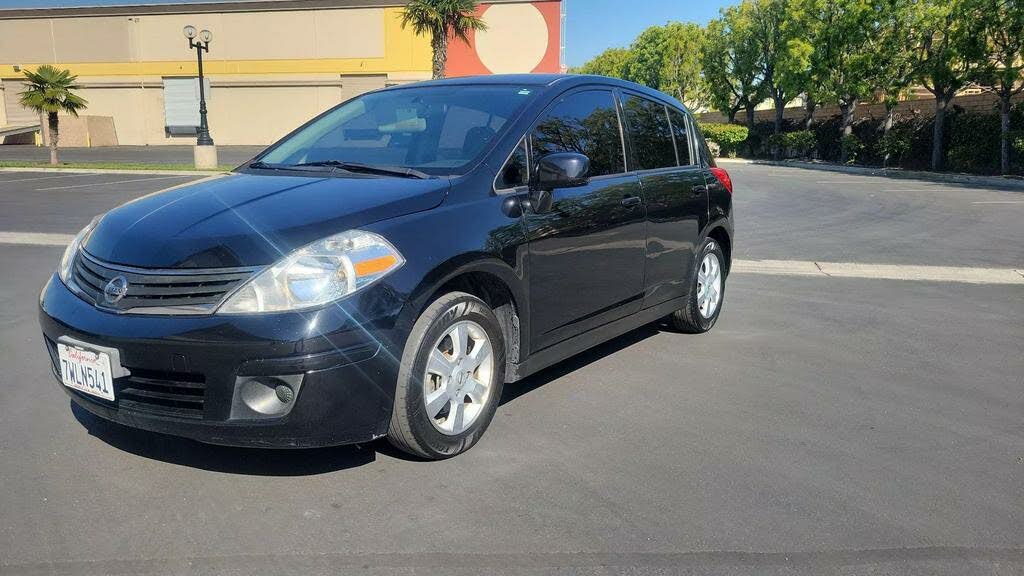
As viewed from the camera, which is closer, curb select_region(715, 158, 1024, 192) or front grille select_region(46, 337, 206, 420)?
front grille select_region(46, 337, 206, 420)

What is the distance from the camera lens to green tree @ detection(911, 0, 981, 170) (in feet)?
85.3

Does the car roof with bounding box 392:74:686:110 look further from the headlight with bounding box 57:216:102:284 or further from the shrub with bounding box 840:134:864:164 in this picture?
the shrub with bounding box 840:134:864:164

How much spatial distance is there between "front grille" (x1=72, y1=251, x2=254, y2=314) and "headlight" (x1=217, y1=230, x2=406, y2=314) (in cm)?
6

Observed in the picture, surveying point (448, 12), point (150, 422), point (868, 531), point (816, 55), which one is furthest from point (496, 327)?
point (816, 55)

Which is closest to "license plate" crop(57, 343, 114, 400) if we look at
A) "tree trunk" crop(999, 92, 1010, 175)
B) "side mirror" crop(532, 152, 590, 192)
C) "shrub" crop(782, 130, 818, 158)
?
"side mirror" crop(532, 152, 590, 192)

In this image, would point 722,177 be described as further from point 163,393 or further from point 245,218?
point 163,393

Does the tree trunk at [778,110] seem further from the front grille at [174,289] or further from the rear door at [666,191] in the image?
the front grille at [174,289]

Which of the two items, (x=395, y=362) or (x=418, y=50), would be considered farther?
(x=418, y=50)

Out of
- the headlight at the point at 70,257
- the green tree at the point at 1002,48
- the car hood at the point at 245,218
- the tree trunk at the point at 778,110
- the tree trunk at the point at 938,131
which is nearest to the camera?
the car hood at the point at 245,218

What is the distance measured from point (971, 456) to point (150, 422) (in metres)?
3.57

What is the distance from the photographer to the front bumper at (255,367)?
295 centimetres

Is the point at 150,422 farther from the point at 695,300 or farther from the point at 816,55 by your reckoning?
the point at 816,55

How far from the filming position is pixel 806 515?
3.12 m

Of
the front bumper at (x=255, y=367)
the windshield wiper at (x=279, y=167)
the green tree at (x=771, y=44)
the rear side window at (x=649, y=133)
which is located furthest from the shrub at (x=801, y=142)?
the front bumper at (x=255, y=367)
